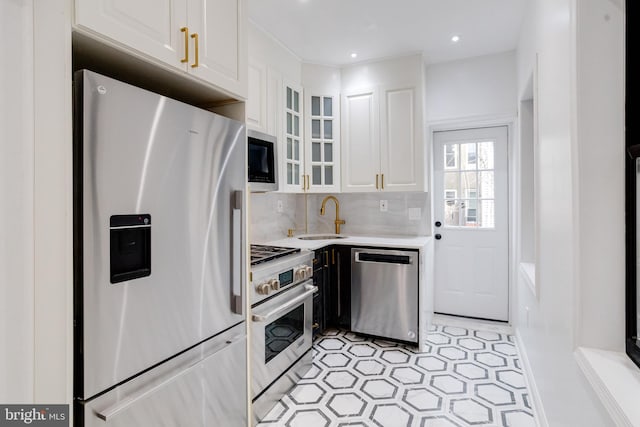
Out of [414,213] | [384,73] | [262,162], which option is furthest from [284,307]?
[384,73]

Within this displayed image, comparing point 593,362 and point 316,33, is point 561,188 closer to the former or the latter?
point 593,362

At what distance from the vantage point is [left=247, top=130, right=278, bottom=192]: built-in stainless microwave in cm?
229

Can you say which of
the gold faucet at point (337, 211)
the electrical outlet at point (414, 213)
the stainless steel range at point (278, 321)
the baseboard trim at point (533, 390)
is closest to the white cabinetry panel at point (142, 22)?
the stainless steel range at point (278, 321)

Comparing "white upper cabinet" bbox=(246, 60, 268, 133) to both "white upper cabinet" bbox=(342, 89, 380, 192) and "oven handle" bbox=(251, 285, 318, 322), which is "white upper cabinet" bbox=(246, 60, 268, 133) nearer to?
"white upper cabinet" bbox=(342, 89, 380, 192)

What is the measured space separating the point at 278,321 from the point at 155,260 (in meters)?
1.12

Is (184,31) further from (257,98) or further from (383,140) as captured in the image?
(383,140)

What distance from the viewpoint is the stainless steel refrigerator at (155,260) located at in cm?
98

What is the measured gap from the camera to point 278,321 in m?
2.12

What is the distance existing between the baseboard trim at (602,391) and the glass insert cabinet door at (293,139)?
229cm

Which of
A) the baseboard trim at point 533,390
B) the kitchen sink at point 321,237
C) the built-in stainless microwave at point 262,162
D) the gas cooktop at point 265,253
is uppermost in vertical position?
the built-in stainless microwave at point 262,162

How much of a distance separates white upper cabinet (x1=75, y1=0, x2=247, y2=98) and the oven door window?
1.36m

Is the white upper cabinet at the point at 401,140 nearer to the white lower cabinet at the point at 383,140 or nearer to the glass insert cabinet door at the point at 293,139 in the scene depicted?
the white lower cabinet at the point at 383,140

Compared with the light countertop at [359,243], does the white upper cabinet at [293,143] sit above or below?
above
